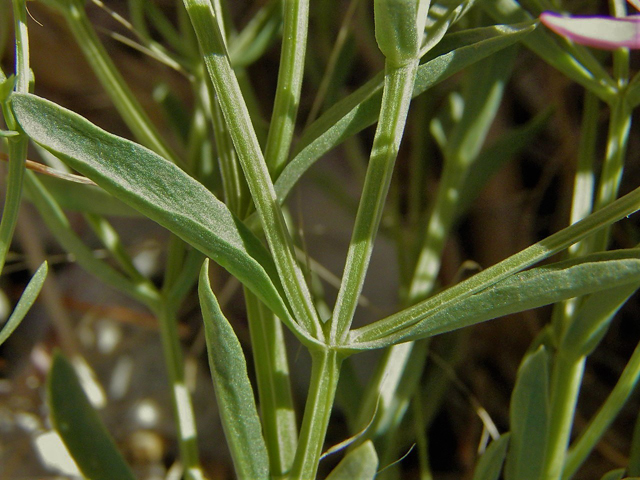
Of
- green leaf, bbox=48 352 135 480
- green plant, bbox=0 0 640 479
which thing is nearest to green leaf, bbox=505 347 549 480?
green plant, bbox=0 0 640 479

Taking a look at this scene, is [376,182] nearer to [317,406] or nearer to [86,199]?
[317,406]

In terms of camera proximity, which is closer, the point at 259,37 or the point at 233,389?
the point at 233,389

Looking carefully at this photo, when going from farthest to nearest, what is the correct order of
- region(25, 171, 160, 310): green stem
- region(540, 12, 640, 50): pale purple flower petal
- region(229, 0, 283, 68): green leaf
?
region(229, 0, 283, 68): green leaf
region(25, 171, 160, 310): green stem
region(540, 12, 640, 50): pale purple flower petal

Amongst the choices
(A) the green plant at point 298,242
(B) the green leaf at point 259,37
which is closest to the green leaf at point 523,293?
(A) the green plant at point 298,242

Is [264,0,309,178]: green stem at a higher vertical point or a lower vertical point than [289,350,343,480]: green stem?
higher

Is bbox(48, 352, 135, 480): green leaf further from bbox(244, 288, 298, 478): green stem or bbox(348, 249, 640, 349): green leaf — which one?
bbox(348, 249, 640, 349): green leaf

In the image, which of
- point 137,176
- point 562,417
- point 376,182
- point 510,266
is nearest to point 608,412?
point 562,417
